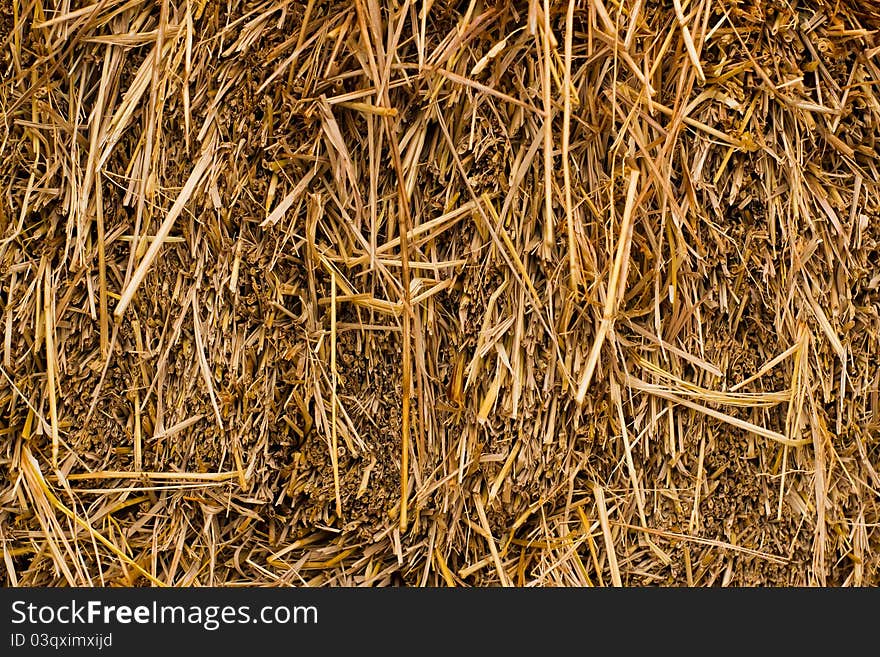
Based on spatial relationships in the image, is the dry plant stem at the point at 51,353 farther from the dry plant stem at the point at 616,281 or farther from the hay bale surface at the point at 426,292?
the dry plant stem at the point at 616,281

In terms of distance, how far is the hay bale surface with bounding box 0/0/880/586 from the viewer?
896mm

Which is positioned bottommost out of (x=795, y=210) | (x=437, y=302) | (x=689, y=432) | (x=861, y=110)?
(x=689, y=432)

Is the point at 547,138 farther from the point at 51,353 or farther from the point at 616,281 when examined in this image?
the point at 51,353

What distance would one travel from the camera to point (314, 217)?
3.00ft

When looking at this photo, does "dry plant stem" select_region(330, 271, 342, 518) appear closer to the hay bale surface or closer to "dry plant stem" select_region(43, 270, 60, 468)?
the hay bale surface

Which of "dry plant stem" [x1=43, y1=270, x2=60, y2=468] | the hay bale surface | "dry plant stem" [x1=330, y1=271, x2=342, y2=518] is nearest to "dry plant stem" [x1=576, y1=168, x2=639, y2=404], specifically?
the hay bale surface

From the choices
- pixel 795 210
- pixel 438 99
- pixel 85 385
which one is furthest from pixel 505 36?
pixel 85 385

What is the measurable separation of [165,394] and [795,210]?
0.76 metres

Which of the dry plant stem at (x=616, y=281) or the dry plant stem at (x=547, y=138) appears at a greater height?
the dry plant stem at (x=547, y=138)

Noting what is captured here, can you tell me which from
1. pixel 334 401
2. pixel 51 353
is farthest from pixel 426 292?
pixel 51 353

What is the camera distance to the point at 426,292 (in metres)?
0.92

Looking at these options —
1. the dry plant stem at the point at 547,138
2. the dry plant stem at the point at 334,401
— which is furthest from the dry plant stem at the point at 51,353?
the dry plant stem at the point at 547,138

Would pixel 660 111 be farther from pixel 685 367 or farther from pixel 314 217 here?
pixel 314 217

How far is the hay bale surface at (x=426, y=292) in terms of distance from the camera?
0.90 meters
